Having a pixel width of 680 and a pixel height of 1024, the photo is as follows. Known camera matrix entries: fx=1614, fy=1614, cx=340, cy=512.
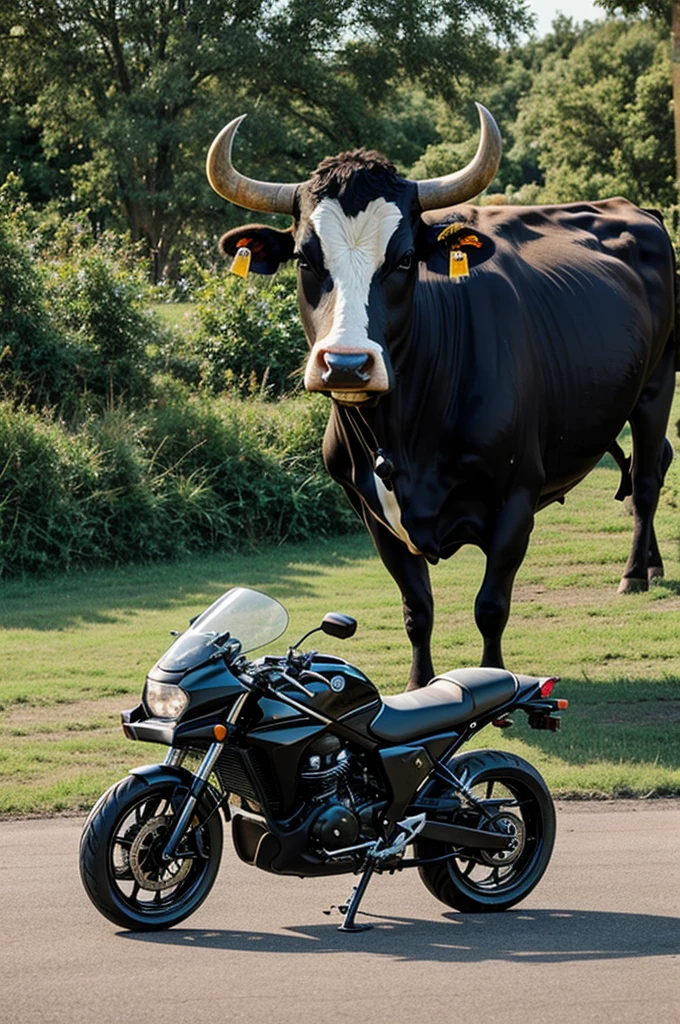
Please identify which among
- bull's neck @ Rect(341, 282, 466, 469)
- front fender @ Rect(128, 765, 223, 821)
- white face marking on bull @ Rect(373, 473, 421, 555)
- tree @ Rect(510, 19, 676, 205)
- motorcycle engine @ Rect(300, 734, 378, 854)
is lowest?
motorcycle engine @ Rect(300, 734, 378, 854)

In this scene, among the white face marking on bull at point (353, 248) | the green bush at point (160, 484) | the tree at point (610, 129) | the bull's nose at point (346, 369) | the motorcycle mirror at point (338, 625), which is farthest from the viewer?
the tree at point (610, 129)

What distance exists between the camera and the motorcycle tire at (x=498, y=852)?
6.18m

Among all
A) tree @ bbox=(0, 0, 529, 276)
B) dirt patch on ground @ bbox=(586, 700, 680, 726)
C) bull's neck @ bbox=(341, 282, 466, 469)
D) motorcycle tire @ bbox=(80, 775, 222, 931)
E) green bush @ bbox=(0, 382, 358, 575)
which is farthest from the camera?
tree @ bbox=(0, 0, 529, 276)

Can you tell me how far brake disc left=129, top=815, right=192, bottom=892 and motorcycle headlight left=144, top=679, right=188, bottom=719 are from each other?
374 mm

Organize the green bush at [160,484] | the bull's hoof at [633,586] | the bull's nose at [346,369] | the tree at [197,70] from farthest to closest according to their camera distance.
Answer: the tree at [197,70]
the green bush at [160,484]
the bull's hoof at [633,586]
the bull's nose at [346,369]

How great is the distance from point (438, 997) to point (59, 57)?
42626 millimetres

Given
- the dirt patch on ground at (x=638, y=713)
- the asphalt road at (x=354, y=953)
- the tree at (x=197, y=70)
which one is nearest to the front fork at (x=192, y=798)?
the asphalt road at (x=354, y=953)

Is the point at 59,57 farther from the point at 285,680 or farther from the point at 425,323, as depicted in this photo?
the point at 285,680

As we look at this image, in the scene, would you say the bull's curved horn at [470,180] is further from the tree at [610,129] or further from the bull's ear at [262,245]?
the tree at [610,129]

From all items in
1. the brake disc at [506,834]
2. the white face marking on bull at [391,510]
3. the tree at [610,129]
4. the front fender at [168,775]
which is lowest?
the brake disc at [506,834]

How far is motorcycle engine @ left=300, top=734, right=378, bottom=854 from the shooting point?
19.4 ft

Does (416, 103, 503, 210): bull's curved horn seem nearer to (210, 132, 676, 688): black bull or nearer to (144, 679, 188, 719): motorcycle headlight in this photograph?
(210, 132, 676, 688): black bull

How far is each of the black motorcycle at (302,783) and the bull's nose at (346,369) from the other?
1.96m

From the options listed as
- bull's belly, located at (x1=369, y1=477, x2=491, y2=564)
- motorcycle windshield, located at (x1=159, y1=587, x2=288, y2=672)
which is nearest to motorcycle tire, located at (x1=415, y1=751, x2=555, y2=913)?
motorcycle windshield, located at (x1=159, y1=587, x2=288, y2=672)
